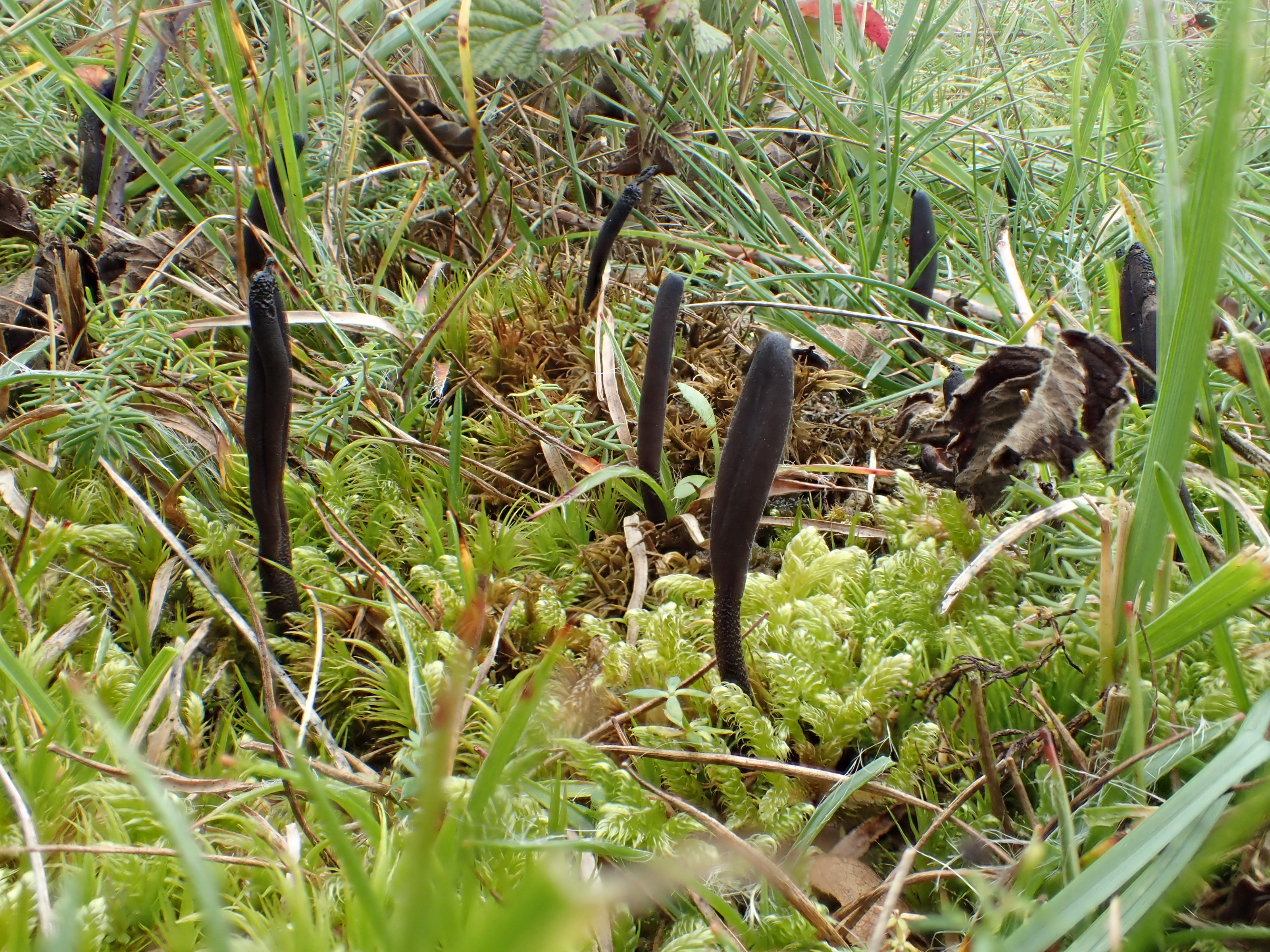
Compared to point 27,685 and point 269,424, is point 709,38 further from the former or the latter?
point 27,685

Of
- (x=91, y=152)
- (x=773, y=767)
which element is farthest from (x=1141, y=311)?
(x=91, y=152)

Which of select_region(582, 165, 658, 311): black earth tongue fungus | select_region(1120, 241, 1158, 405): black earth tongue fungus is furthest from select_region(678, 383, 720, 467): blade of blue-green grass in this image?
select_region(1120, 241, 1158, 405): black earth tongue fungus

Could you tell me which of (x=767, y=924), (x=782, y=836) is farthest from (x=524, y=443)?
(x=767, y=924)

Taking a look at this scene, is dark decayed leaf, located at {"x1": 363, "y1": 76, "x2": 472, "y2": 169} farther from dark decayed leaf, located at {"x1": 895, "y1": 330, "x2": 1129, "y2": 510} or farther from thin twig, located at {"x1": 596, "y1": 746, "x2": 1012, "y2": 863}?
thin twig, located at {"x1": 596, "y1": 746, "x2": 1012, "y2": 863}

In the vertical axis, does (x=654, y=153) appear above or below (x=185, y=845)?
above

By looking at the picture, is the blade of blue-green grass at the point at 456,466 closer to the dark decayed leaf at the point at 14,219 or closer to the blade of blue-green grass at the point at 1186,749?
the blade of blue-green grass at the point at 1186,749

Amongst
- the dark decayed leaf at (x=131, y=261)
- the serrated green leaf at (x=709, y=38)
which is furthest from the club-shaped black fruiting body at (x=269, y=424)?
the serrated green leaf at (x=709, y=38)

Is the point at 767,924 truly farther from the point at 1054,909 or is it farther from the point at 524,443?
the point at 524,443
